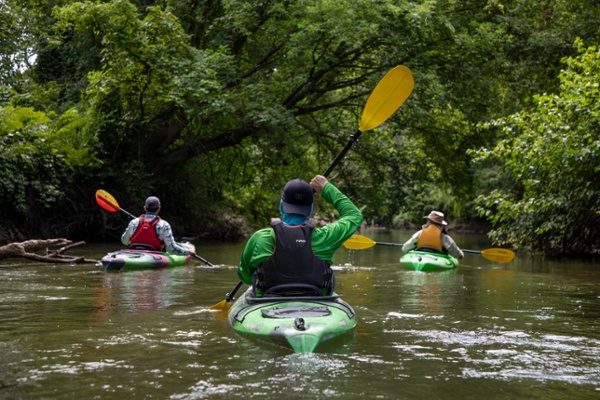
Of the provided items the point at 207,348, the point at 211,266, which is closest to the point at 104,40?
the point at 211,266

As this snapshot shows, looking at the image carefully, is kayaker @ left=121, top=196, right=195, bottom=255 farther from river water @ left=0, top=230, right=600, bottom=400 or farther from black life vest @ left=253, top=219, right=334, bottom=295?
black life vest @ left=253, top=219, right=334, bottom=295

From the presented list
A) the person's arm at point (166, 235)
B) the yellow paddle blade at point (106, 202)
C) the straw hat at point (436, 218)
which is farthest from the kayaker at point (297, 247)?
the yellow paddle blade at point (106, 202)

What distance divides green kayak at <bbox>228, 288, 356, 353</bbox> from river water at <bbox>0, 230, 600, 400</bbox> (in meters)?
0.10

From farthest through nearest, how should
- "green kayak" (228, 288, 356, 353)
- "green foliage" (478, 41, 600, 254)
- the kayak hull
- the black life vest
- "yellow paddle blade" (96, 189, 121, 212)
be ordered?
1. "yellow paddle blade" (96, 189, 121, 212)
2. "green foliage" (478, 41, 600, 254)
3. the kayak hull
4. the black life vest
5. "green kayak" (228, 288, 356, 353)

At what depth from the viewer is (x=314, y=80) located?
18.5 meters

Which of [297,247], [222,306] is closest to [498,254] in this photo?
[222,306]

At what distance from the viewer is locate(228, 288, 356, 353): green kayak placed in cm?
534

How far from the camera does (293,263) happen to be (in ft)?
19.5

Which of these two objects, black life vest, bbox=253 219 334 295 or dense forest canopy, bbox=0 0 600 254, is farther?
dense forest canopy, bbox=0 0 600 254

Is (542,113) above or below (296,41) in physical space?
below

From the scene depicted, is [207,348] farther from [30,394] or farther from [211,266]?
[211,266]

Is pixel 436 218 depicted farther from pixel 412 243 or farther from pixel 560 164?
pixel 560 164

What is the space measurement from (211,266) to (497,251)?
16.2 ft

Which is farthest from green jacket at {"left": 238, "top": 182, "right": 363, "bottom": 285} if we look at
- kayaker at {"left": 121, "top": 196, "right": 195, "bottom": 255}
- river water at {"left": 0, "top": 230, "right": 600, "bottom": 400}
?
kayaker at {"left": 121, "top": 196, "right": 195, "bottom": 255}
